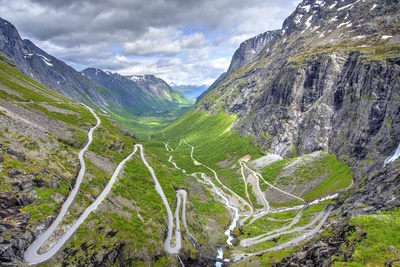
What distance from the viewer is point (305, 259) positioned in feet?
168

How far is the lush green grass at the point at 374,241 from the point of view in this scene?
1443 inches

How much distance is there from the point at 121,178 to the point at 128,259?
3307 cm

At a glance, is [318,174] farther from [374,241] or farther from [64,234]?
[64,234]

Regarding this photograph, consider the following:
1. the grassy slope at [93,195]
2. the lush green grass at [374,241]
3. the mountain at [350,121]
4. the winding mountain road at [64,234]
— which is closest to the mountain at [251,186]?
the lush green grass at [374,241]

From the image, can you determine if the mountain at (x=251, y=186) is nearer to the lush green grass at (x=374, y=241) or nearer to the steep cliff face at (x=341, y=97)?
the lush green grass at (x=374, y=241)

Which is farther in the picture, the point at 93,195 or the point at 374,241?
the point at 93,195

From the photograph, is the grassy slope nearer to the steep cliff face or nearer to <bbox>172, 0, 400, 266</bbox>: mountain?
<bbox>172, 0, 400, 266</bbox>: mountain

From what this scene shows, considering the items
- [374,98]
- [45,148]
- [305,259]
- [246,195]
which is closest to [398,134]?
[374,98]

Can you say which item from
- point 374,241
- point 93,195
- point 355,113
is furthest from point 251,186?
point 374,241

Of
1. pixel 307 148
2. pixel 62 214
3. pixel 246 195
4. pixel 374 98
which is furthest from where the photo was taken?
pixel 307 148

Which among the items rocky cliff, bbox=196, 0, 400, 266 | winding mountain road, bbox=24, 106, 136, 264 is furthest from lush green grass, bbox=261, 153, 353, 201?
winding mountain road, bbox=24, 106, 136, 264

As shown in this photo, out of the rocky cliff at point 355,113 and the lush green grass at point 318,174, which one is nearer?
the rocky cliff at point 355,113

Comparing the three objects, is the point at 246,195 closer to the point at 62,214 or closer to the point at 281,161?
the point at 281,161

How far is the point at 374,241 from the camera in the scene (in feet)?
136
